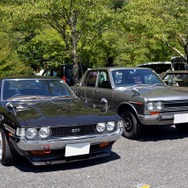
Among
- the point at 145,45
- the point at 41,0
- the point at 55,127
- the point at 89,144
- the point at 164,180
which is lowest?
the point at 164,180

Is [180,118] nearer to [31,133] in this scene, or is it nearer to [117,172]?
[117,172]

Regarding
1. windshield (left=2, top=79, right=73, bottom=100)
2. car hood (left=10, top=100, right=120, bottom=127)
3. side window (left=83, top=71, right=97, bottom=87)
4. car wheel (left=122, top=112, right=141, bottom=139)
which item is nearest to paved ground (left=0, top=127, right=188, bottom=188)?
car wheel (left=122, top=112, right=141, bottom=139)

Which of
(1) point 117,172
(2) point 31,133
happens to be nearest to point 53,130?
(2) point 31,133

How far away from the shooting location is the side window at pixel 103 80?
21.8 feet

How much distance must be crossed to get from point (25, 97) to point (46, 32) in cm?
1431

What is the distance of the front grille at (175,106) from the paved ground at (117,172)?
741 mm

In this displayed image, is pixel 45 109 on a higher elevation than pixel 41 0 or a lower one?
lower

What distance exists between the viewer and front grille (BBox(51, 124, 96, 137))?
153 inches

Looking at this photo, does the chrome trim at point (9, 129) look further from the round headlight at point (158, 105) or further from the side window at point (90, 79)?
the side window at point (90, 79)

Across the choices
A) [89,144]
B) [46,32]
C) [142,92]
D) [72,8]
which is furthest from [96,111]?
[46,32]

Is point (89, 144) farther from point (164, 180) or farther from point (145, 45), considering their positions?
point (145, 45)

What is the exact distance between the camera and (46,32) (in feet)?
60.6

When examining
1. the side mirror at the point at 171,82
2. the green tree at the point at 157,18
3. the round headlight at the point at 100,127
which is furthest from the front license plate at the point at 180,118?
the green tree at the point at 157,18

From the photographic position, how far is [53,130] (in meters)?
3.86
